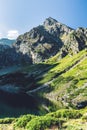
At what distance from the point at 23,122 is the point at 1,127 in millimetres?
4301

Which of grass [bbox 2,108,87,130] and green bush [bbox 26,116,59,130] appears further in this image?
grass [bbox 2,108,87,130]

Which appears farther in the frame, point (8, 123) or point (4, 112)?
point (4, 112)

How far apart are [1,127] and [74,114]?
11107mm

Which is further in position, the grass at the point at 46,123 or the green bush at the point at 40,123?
the grass at the point at 46,123

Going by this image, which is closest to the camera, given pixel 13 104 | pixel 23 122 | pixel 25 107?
pixel 23 122

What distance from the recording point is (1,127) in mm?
40500

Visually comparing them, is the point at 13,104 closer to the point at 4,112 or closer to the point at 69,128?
the point at 4,112

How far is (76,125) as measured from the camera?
1427 inches

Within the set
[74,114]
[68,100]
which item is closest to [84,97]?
[68,100]

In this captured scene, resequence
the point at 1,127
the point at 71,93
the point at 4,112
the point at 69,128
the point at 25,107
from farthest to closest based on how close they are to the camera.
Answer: the point at 71,93
the point at 25,107
the point at 4,112
the point at 1,127
the point at 69,128

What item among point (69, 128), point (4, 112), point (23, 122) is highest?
point (4, 112)

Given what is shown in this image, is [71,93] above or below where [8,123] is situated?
above

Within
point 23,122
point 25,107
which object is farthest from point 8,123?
point 25,107

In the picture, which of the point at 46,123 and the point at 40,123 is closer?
the point at 40,123
